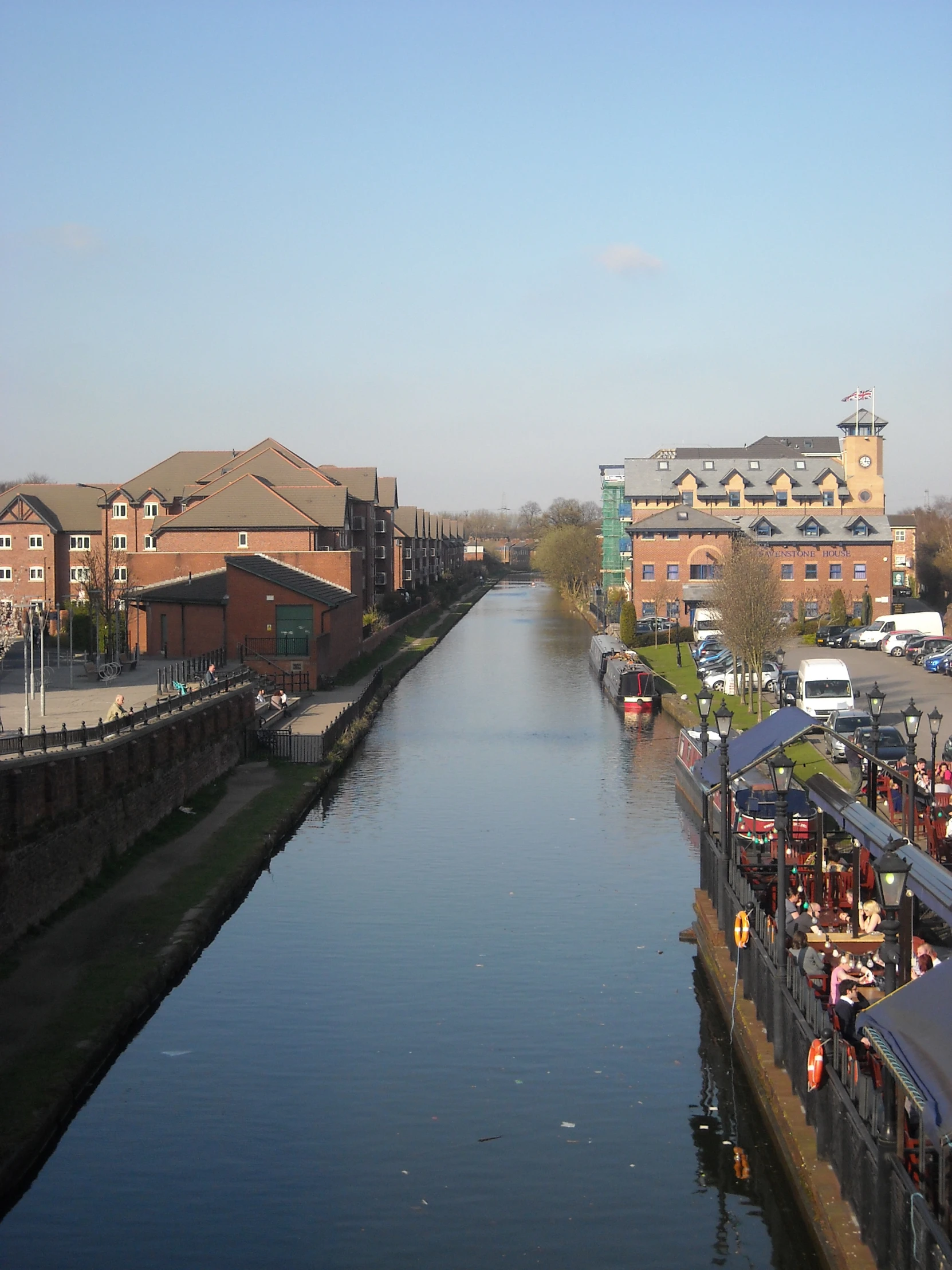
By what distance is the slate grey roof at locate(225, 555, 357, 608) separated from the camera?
48406 mm

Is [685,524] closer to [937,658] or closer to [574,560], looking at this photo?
[937,658]

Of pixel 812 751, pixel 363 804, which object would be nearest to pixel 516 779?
pixel 363 804

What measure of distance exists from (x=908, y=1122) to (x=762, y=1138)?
301cm

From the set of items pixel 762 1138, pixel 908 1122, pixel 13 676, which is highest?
pixel 13 676

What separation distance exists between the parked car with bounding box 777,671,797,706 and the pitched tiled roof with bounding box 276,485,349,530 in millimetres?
24462

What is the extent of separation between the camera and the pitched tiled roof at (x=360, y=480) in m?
85.1

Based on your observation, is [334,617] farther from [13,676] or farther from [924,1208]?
[924,1208]

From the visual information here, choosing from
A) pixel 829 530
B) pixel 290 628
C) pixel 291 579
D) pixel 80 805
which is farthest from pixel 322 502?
pixel 80 805

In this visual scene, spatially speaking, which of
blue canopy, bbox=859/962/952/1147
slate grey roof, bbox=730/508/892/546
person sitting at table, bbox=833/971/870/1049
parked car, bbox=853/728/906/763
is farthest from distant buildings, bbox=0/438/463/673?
blue canopy, bbox=859/962/952/1147

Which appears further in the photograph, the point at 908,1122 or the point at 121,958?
the point at 121,958

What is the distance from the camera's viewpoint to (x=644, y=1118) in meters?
14.7

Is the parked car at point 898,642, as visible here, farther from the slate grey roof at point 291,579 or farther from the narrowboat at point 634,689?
the slate grey roof at point 291,579

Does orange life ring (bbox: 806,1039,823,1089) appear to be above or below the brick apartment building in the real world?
below

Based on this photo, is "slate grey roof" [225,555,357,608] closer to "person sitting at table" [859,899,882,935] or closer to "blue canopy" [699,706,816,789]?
"blue canopy" [699,706,816,789]
